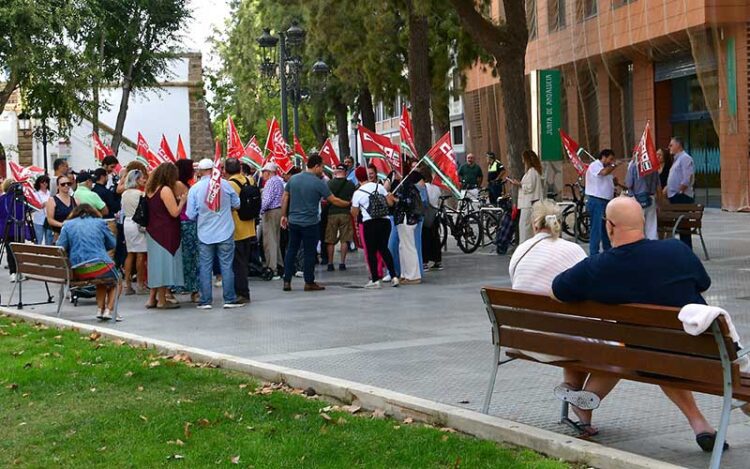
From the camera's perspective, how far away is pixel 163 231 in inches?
570

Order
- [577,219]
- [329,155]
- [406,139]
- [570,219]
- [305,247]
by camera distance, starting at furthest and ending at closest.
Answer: [329,155], [570,219], [577,219], [406,139], [305,247]

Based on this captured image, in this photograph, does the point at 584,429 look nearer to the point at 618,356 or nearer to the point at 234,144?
the point at 618,356

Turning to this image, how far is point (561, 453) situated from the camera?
6.20 m

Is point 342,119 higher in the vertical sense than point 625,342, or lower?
higher

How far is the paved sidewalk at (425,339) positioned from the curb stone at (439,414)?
341mm

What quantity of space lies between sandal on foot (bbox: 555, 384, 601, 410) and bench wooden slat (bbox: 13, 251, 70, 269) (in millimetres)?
8003

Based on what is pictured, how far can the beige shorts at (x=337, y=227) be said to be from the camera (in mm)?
19594

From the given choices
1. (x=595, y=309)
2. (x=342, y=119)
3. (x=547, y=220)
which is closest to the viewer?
(x=595, y=309)

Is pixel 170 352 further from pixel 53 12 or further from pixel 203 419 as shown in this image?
pixel 53 12

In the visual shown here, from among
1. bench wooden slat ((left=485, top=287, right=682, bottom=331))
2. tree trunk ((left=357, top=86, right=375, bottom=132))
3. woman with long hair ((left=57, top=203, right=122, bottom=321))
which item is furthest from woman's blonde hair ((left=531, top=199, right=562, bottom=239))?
tree trunk ((left=357, top=86, right=375, bottom=132))

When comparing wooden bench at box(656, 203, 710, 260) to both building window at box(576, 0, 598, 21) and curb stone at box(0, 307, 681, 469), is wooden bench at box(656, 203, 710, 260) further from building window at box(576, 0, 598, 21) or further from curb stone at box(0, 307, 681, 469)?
building window at box(576, 0, 598, 21)

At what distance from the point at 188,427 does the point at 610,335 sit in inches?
101

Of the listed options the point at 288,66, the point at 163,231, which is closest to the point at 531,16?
the point at 288,66

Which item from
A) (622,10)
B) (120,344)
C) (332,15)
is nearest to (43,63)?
(332,15)
